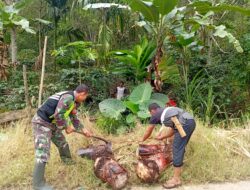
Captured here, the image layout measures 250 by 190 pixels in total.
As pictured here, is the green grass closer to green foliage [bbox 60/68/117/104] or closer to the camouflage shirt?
the camouflage shirt

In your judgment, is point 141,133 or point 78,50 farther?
point 78,50

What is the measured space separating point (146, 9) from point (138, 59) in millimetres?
1176

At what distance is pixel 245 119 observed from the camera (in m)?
8.59

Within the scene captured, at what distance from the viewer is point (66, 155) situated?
A: 659cm

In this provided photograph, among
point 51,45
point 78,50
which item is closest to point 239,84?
point 78,50

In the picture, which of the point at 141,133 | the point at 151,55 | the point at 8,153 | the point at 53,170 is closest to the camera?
the point at 53,170

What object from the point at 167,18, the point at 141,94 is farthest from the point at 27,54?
the point at 141,94

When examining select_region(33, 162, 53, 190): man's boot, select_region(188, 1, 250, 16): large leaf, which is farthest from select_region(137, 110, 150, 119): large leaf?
select_region(33, 162, 53, 190): man's boot

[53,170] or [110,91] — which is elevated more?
[110,91]

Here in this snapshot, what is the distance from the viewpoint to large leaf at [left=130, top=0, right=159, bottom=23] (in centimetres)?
841

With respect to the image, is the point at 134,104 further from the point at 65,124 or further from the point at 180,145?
the point at 65,124

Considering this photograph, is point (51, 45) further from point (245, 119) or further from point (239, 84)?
point (245, 119)

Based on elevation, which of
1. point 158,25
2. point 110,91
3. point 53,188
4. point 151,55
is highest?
point 158,25

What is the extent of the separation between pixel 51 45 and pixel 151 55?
6056 mm
